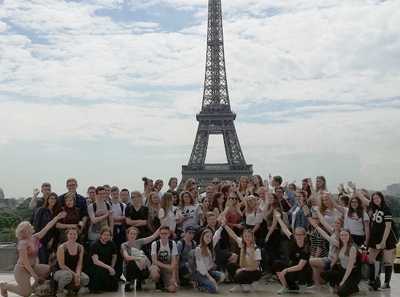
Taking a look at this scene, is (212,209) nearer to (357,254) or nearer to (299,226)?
(299,226)

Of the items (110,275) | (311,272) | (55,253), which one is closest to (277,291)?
(311,272)

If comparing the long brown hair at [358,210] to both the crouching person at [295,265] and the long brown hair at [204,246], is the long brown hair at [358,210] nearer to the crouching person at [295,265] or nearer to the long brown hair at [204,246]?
the crouching person at [295,265]

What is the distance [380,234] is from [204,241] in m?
3.22

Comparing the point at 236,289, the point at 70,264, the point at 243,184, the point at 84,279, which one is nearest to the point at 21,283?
the point at 70,264

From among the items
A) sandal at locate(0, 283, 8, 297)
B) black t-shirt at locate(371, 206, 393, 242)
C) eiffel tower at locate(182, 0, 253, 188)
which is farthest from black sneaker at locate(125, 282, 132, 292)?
eiffel tower at locate(182, 0, 253, 188)

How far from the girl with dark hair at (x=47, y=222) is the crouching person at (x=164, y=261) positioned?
5.84 ft

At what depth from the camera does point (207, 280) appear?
10.7 m

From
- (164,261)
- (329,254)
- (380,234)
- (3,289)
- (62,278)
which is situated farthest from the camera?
(380,234)

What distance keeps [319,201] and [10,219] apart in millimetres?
64895

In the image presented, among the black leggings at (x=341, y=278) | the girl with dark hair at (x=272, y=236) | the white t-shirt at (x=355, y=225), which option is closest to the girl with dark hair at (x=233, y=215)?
the girl with dark hair at (x=272, y=236)

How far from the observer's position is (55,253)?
35.2 feet

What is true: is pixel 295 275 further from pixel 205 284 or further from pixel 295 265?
pixel 205 284

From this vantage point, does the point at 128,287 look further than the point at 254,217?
No

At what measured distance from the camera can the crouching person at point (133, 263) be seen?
1072 cm
